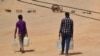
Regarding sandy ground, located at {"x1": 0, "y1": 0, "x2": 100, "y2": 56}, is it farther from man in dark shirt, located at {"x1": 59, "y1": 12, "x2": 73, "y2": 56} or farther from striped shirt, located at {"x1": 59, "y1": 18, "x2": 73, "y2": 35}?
striped shirt, located at {"x1": 59, "y1": 18, "x2": 73, "y2": 35}

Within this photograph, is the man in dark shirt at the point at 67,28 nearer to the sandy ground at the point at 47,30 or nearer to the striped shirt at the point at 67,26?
the striped shirt at the point at 67,26

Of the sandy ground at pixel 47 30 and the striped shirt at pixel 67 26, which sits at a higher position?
the striped shirt at pixel 67 26

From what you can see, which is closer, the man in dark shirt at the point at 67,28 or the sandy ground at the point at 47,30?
the man in dark shirt at the point at 67,28

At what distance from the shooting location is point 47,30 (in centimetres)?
2352

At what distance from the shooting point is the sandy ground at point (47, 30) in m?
16.6

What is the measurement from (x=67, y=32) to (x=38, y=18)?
12.8 meters

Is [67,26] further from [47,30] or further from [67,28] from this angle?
[47,30]

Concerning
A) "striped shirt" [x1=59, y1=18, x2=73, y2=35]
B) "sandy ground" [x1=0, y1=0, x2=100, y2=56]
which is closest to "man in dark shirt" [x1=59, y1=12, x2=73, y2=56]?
"striped shirt" [x1=59, y1=18, x2=73, y2=35]

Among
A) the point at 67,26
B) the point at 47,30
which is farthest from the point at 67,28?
the point at 47,30

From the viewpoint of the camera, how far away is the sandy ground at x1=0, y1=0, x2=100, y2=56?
16591 millimetres

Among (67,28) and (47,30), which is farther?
(47,30)

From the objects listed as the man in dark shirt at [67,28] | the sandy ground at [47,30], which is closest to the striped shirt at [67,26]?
the man in dark shirt at [67,28]

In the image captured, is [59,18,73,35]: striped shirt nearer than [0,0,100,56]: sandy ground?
Yes

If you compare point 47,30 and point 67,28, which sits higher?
point 67,28
